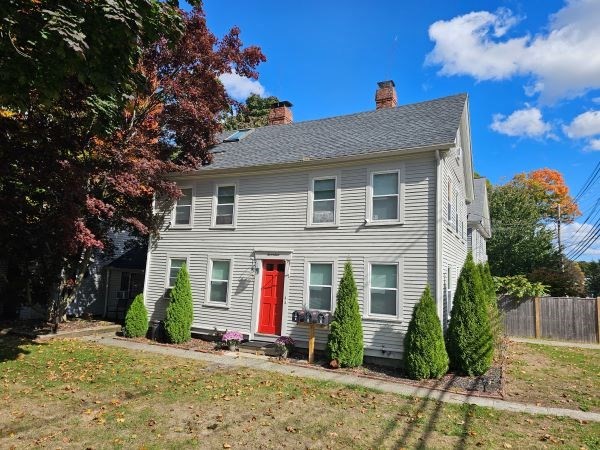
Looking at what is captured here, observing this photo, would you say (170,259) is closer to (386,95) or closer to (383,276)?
(383,276)

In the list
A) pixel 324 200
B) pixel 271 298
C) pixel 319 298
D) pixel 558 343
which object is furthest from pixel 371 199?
pixel 558 343

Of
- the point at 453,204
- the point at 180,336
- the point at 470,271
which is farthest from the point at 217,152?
the point at 470,271

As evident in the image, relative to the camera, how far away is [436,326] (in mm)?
9797

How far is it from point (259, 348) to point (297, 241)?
3350 millimetres

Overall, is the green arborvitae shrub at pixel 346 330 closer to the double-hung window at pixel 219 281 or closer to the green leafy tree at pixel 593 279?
the double-hung window at pixel 219 281

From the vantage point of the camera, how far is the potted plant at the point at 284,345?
11523mm

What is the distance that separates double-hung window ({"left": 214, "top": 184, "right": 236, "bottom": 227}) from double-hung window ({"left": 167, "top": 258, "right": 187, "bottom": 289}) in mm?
1987

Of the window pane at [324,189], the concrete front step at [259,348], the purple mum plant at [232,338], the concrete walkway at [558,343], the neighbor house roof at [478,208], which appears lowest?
the concrete front step at [259,348]

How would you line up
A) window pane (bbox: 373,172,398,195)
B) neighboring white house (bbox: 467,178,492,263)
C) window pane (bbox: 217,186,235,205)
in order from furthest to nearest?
neighboring white house (bbox: 467,178,492,263) → window pane (bbox: 217,186,235,205) → window pane (bbox: 373,172,398,195)

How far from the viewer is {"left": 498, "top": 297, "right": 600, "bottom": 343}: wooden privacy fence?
52.0 feet

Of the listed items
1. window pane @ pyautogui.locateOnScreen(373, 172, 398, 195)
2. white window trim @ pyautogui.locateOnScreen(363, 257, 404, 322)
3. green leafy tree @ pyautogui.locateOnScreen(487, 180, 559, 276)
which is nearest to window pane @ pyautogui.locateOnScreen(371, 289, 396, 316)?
white window trim @ pyautogui.locateOnScreen(363, 257, 404, 322)

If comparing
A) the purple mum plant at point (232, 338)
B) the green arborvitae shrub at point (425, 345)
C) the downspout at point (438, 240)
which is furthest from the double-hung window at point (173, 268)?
the downspout at point (438, 240)

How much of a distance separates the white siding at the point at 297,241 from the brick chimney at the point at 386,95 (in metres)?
6.13

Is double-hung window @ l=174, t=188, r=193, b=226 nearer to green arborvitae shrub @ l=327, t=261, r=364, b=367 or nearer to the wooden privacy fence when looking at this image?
green arborvitae shrub @ l=327, t=261, r=364, b=367
